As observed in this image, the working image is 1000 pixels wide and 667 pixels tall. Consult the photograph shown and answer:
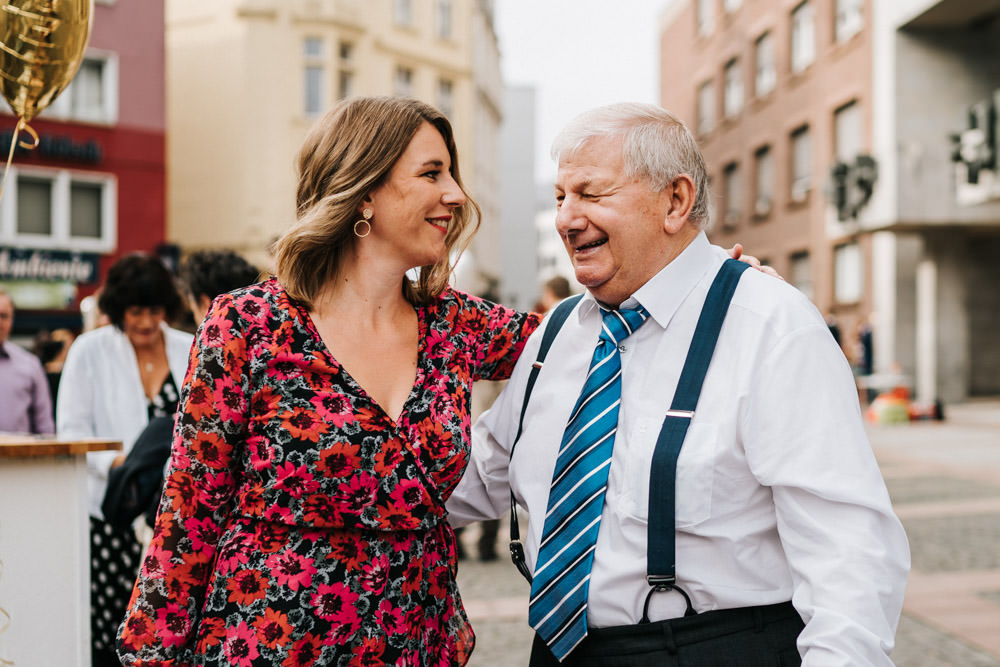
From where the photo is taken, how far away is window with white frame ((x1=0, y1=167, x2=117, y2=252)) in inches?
814

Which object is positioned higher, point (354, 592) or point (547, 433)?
point (547, 433)

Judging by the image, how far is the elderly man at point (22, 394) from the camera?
5438 millimetres

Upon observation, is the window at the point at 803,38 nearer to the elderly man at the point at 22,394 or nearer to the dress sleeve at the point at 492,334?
the elderly man at the point at 22,394

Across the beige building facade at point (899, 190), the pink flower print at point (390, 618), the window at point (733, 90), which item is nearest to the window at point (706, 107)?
the window at point (733, 90)

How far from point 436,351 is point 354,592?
1.90 feet

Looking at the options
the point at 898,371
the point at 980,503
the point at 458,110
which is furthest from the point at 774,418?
the point at 458,110

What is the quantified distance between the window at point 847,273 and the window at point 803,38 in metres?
4.97

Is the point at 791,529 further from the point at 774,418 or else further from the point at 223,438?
the point at 223,438

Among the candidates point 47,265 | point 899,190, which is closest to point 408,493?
point 899,190

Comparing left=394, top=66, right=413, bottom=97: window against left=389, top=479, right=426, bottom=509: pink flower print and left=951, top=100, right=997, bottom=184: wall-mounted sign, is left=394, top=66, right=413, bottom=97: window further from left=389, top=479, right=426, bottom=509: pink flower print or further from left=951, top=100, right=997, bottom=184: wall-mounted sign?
left=389, top=479, right=426, bottom=509: pink flower print

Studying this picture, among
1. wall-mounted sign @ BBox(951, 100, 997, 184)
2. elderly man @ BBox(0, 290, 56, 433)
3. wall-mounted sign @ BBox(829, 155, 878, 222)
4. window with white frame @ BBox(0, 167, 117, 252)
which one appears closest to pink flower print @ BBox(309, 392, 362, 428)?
elderly man @ BBox(0, 290, 56, 433)

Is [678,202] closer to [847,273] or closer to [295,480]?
[295,480]

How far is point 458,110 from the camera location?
28.1 metres

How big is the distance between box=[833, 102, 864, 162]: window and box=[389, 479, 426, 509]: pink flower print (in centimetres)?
2104
